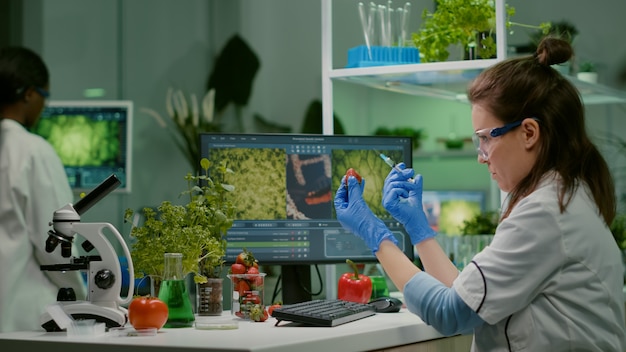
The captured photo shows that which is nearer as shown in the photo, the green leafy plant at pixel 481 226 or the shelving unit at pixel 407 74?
the shelving unit at pixel 407 74

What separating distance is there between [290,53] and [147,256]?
5152 mm

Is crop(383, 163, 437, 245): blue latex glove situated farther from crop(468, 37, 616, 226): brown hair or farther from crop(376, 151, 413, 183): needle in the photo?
crop(468, 37, 616, 226): brown hair

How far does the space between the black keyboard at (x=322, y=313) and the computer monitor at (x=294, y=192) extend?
37cm

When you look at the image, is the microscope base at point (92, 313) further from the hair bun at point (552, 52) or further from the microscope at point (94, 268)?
the hair bun at point (552, 52)

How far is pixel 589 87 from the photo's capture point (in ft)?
14.9

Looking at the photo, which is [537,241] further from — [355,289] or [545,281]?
[355,289]

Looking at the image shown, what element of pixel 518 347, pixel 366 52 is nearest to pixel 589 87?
pixel 366 52

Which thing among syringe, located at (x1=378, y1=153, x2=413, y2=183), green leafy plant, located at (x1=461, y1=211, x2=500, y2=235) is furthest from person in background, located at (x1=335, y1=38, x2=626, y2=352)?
green leafy plant, located at (x1=461, y1=211, x2=500, y2=235)

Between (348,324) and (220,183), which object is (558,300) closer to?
(348,324)

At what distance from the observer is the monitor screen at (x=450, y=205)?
6.73 m

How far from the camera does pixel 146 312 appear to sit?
224cm

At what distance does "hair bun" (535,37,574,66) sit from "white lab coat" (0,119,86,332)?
6.24ft

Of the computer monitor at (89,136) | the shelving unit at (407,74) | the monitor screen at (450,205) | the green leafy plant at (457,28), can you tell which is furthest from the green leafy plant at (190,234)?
the monitor screen at (450,205)

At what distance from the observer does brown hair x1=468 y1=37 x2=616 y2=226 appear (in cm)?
216
